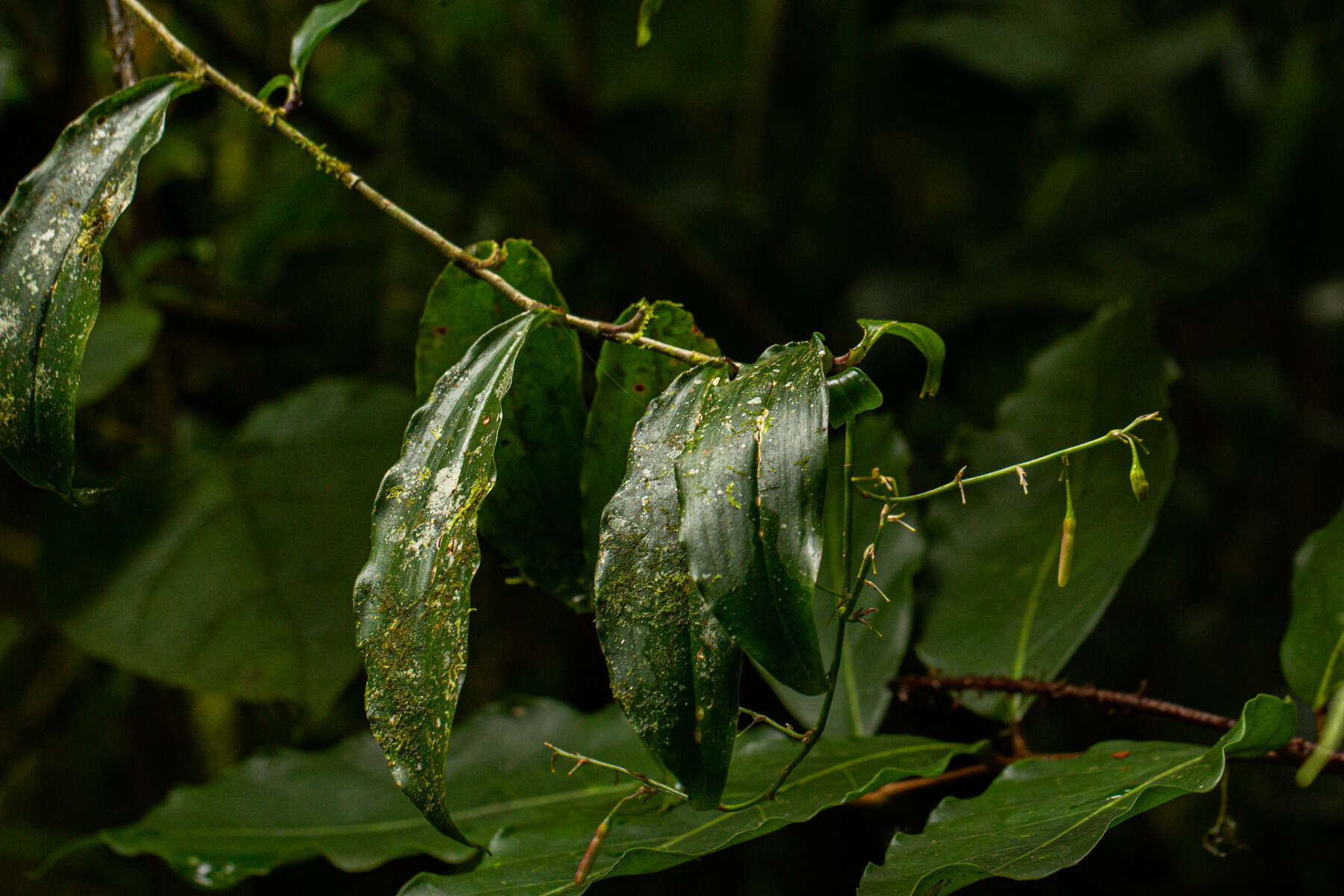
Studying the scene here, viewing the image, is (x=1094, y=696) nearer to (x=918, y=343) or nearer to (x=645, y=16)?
(x=918, y=343)

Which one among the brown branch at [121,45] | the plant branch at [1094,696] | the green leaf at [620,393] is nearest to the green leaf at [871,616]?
the plant branch at [1094,696]

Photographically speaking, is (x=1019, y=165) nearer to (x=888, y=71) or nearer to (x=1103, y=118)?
(x=1103, y=118)

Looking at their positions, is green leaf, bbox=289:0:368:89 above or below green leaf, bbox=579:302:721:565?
above

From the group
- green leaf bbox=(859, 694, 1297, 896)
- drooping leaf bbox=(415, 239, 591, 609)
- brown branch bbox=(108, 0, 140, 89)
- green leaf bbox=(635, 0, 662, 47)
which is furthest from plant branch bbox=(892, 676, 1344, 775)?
brown branch bbox=(108, 0, 140, 89)

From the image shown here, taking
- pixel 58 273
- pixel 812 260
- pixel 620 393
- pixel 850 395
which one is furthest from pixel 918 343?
pixel 812 260

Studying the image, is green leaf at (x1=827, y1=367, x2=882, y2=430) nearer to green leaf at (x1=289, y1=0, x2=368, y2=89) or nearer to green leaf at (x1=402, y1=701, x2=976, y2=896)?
green leaf at (x1=402, y1=701, x2=976, y2=896)

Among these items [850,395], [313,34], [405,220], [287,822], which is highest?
[313,34]

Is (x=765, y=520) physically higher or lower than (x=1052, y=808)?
higher
